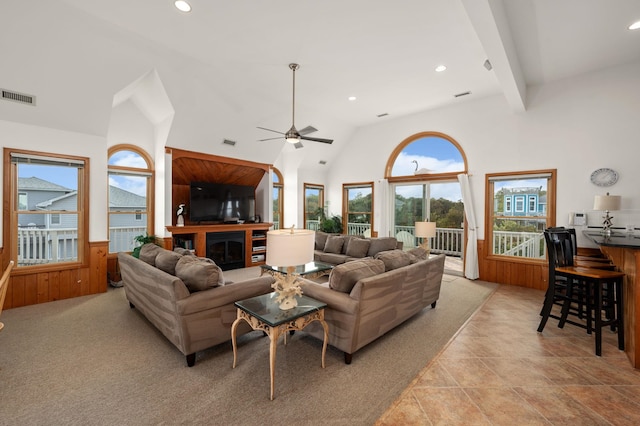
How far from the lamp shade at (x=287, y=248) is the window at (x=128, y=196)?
4656 millimetres

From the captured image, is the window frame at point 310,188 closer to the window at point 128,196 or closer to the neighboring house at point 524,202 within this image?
the window at point 128,196

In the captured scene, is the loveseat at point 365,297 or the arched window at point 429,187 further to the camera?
the arched window at point 429,187

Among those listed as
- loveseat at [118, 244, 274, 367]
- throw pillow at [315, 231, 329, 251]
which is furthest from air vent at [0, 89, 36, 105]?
throw pillow at [315, 231, 329, 251]

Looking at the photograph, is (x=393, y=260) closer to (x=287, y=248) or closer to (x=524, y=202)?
(x=287, y=248)

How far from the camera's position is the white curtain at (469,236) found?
218 inches

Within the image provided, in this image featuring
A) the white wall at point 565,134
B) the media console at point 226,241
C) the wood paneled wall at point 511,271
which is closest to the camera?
the white wall at point 565,134

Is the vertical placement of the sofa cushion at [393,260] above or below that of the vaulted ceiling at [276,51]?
below

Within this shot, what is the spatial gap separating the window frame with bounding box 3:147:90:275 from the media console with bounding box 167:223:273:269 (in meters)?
1.30

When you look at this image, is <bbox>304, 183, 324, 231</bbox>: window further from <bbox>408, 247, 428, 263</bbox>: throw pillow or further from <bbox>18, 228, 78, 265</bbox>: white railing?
<bbox>18, 228, 78, 265</bbox>: white railing

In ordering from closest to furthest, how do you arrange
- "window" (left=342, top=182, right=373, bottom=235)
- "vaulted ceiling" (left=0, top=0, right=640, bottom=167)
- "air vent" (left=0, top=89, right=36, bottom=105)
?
"vaulted ceiling" (left=0, top=0, right=640, bottom=167), "air vent" (left=0, top=89, right=36, bottom=105), "window" (left=342, top=182, right=373, bottom=235)

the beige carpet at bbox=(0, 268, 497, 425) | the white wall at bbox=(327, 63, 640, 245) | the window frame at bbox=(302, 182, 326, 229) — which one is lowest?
the beige carpet at bbox=(0, 268, 497, 425)

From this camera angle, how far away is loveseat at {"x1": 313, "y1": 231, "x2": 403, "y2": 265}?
5359 millimetres

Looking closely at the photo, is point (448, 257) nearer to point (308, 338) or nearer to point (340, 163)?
point (340, 163)

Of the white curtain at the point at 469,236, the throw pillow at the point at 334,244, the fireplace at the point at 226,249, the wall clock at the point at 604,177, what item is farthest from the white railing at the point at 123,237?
the wall clock at the point at 604,177
